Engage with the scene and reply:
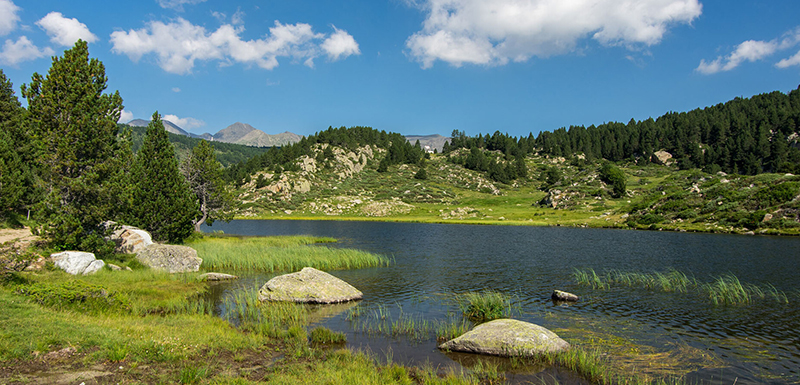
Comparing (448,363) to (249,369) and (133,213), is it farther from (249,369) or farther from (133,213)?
(133,213)

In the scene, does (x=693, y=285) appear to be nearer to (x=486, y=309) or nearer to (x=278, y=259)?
(x=486, y=309)

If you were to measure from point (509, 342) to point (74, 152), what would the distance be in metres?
31.6

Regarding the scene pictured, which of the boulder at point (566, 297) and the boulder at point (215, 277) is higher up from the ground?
the boulder at point (566, 297)

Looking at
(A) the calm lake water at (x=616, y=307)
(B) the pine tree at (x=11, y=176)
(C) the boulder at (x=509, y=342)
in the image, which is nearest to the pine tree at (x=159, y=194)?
(B) the pine tree at (x=11, y=176)

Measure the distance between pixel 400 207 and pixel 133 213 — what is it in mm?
110194

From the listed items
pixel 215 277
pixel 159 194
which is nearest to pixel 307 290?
pixel 215 277

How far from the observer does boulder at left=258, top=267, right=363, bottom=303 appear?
2412cm

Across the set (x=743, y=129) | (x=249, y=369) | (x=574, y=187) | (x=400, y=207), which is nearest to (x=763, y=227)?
(x=574, y=187)

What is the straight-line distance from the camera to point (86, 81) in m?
30.1

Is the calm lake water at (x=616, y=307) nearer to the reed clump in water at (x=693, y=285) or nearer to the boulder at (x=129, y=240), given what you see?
the reed clump in water at (x=693, y=285)

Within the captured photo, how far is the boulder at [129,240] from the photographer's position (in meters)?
33.5

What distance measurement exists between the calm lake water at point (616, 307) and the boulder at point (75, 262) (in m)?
7.85

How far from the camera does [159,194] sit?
40.7m

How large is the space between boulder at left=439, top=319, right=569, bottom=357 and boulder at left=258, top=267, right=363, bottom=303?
10.1 metres
